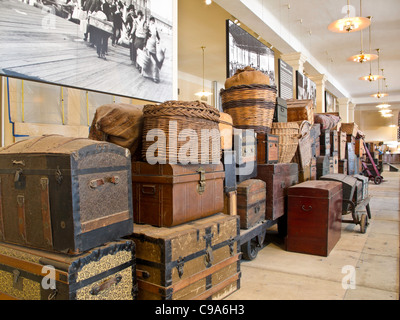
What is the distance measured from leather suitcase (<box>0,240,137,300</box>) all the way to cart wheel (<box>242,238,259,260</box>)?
4.63 feet

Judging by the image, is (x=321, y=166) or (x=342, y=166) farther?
(x=342, y=166)

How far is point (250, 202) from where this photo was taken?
2.72 metres

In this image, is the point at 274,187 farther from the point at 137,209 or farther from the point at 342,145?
the point at 342,145

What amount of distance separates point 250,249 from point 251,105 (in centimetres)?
144

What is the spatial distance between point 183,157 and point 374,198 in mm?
6017

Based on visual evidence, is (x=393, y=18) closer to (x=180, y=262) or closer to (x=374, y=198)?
(x=374, y=198)

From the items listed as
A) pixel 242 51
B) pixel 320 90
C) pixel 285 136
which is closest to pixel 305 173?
pixel 285 136

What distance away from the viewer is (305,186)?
10.2 feet

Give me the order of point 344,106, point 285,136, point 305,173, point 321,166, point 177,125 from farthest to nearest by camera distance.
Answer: point 344,106 → point 321,166 → point 305,173 → point 285,136 → point 177,125

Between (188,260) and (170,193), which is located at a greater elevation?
(170,193)

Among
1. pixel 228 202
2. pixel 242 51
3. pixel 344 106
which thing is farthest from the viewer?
pixel 344 106

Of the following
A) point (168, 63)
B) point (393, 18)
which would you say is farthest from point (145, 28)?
point (393, 18)

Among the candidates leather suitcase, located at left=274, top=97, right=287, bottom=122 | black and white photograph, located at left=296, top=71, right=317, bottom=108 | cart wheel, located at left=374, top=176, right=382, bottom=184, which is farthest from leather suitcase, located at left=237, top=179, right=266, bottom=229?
cart wheel, located at left=374, top=176, right=382, bottom=184

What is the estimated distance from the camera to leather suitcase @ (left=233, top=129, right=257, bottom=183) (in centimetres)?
269
